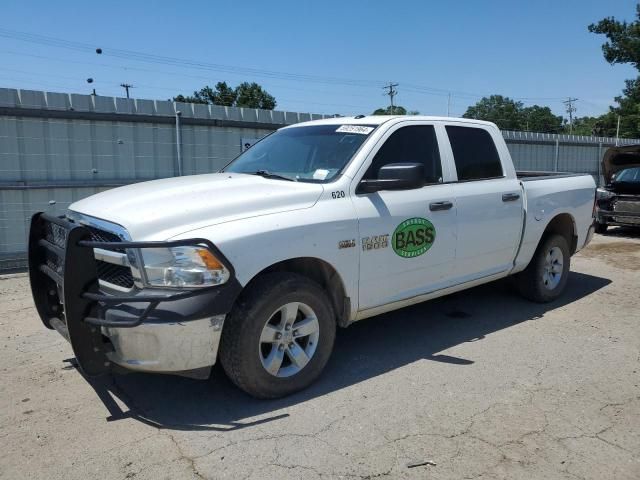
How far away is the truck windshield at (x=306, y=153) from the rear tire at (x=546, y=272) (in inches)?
110

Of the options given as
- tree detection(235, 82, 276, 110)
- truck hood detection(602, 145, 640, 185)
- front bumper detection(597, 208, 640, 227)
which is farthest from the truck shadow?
tree detection(235, 82, 276, 110)

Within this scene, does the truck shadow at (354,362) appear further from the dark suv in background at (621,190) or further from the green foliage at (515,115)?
the green foliage at (515,115)

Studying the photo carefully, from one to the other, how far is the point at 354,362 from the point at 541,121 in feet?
397

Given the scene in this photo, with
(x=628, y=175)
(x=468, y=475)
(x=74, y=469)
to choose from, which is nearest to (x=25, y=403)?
(x=74, y=469)

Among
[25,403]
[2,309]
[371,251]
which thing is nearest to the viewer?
[25,403]

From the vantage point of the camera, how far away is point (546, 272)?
6.14 metres

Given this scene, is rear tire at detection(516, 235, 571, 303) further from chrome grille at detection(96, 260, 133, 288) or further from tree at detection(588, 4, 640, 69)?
tree at detection(588, 4, 640, 69)

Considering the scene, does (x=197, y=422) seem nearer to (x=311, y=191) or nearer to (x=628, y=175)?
(x=311, y=191)

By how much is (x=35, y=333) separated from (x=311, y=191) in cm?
330

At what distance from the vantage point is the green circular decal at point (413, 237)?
4.24 metres

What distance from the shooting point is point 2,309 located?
6.04 metres

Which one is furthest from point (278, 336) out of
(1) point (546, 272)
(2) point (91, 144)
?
(2) point (91, 144)

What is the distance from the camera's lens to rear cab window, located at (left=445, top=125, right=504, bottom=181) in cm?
500

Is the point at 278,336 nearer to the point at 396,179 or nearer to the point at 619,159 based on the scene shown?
the point at 396,179
